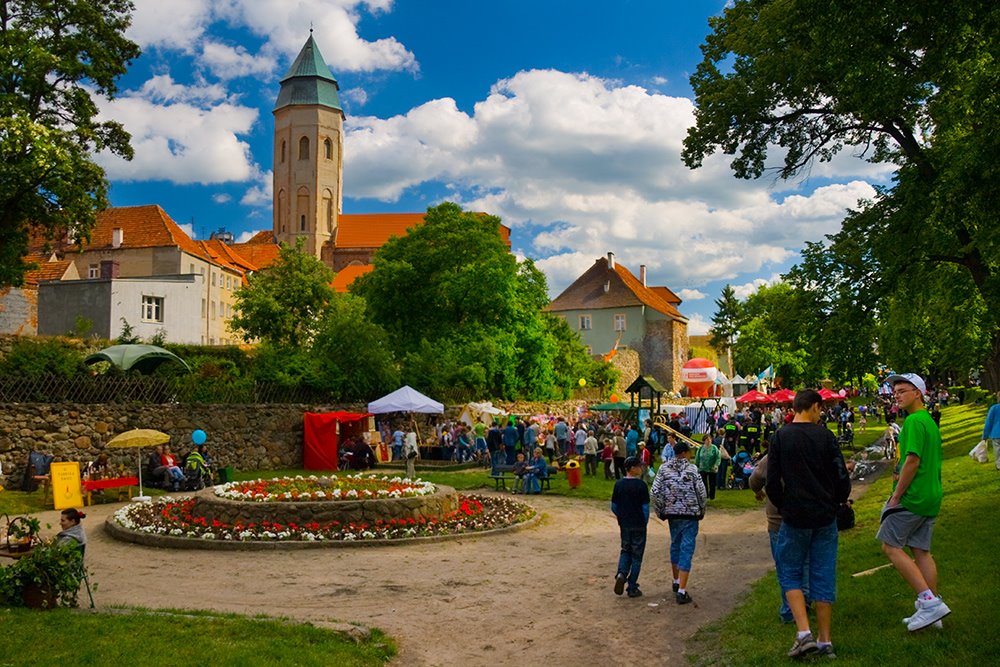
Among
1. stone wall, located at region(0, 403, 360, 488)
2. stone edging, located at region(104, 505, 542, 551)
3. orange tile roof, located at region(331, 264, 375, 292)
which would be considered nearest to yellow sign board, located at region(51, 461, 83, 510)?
stone wall, located at region(0, 403, 360, 488)

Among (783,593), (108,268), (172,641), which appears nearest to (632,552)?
(783,593)

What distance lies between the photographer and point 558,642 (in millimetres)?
8086

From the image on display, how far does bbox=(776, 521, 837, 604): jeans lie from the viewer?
6352mm

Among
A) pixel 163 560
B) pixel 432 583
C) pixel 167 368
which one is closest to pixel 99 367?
pixel 167 368

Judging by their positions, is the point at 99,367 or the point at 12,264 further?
the point at 99,367

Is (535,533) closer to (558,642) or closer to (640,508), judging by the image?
(640,508)

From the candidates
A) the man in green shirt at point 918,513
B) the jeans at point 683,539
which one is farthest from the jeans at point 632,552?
the man in green shirt at point 918,513

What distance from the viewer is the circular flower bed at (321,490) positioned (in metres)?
15.4

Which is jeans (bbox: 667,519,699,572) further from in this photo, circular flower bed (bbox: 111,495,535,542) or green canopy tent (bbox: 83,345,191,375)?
green canopy tent (bbox: 83,345,191,375)

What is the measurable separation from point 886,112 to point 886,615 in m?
11.7

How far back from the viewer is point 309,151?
107625 millimetres

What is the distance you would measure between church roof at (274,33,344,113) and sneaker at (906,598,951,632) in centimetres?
10778

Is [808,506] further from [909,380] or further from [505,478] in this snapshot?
[505,478]

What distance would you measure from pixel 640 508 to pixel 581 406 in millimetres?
37600
